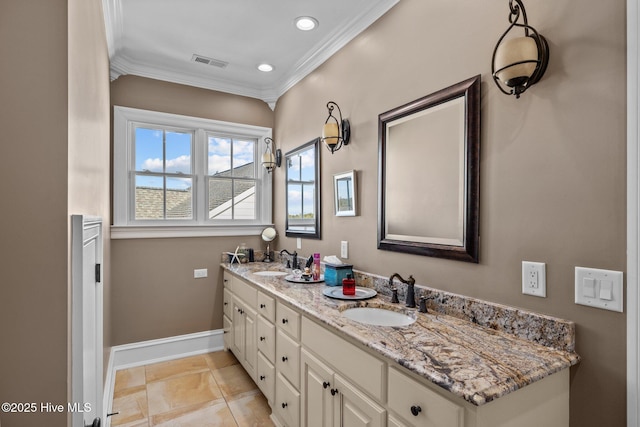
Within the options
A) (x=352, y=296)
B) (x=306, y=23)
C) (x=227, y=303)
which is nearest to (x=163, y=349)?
(x=227, y=303)

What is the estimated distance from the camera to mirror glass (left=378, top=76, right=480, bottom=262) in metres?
1.58

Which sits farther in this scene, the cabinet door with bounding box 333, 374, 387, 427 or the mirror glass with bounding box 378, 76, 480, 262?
the mirror glass with bounding box 378, 76, 480, 262

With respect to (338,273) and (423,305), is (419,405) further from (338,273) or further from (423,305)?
(338,273)

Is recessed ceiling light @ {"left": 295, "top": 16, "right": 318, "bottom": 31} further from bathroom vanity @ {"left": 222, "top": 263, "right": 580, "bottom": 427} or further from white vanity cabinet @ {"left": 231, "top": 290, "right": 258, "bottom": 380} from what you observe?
white vanity cabinet @ {"left": 231, "top": 290, "right": 258, "bottom": 380}

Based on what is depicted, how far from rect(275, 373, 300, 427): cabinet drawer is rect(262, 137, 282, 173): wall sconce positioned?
217 centimetres

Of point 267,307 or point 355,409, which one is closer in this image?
point 355,409

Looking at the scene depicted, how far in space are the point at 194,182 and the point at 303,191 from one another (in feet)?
4.05

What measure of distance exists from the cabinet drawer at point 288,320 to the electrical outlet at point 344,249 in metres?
0.66

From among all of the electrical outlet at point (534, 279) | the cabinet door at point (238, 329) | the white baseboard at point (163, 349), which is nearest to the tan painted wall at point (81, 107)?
the cabinet door at point (238, 329)

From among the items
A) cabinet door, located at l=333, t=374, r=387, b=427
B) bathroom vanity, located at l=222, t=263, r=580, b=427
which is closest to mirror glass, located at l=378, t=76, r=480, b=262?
bathroom vanity, located at l=222, t=263, r=580, b=427

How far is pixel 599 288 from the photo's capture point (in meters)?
1.14

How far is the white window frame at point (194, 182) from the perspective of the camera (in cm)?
307

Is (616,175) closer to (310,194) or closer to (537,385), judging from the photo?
(537,385)

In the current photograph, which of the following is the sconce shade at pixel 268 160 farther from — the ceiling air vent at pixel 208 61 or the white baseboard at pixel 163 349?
the white baseboard at pixel 163 349
